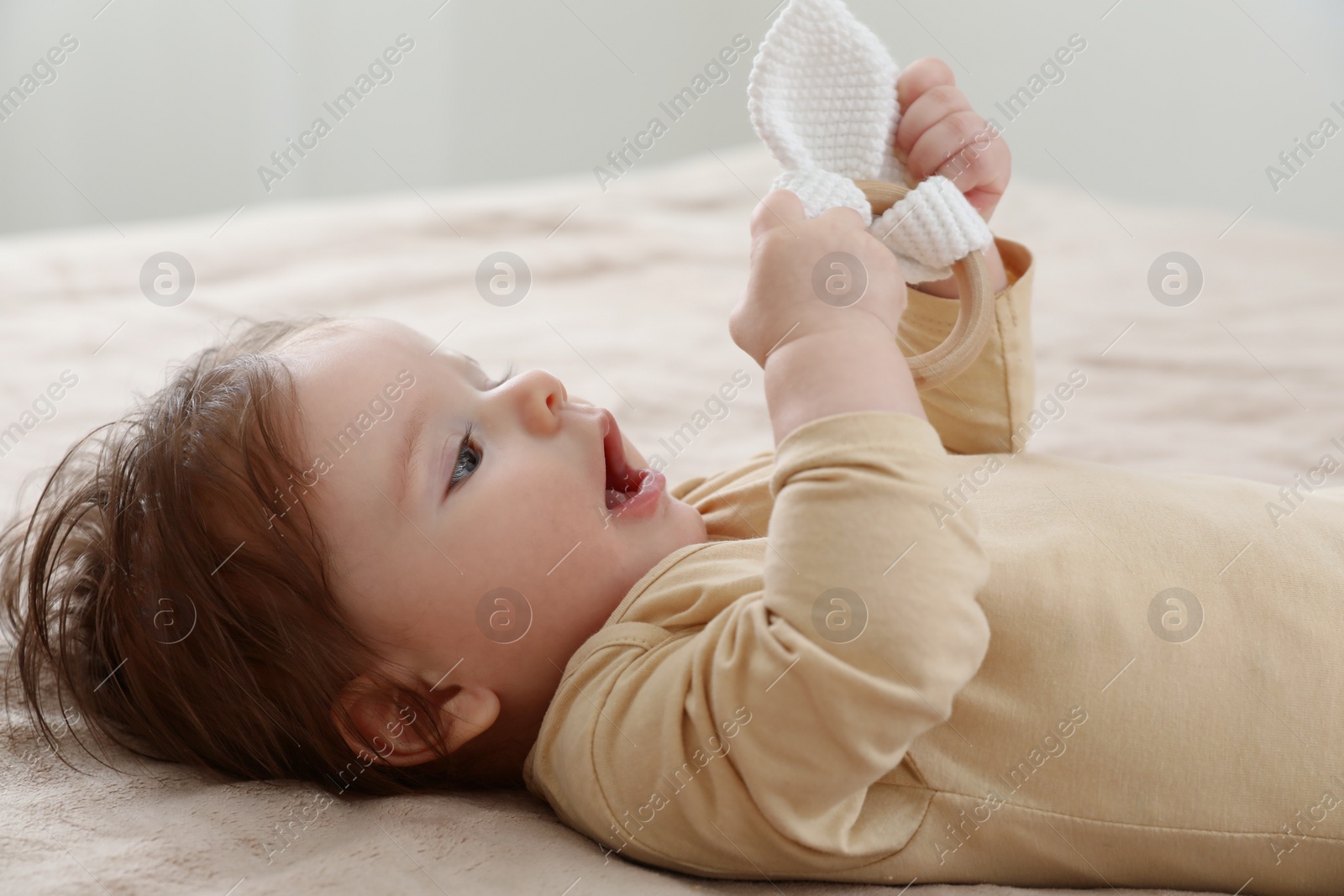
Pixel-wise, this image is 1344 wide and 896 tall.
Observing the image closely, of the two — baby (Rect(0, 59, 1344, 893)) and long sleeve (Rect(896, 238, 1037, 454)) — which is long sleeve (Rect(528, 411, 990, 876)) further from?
long sleeve (Rect(896, 238, 1037, 454))

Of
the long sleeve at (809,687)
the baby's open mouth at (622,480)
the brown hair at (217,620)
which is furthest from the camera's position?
the baby's open mouth at (622,480)

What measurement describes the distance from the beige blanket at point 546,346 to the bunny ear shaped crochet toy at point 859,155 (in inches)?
16.0

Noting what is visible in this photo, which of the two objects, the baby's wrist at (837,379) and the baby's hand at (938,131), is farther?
the baby's hand at (938,131)

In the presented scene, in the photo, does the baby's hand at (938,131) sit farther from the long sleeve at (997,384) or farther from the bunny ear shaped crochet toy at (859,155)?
the long sleeve at (997,384)

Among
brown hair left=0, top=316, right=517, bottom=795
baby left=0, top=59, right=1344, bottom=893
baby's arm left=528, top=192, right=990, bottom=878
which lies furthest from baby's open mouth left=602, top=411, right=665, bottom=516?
brown hair left=0, top=316, right=517, bottom=795

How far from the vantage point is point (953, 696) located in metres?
0.70

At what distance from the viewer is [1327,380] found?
4.64ft

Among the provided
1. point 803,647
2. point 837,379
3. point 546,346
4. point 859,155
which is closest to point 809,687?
point 803,647

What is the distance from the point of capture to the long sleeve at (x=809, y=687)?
2.05ft

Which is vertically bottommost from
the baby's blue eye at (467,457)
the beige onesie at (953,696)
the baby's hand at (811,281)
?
the beige onesie at (953,696)

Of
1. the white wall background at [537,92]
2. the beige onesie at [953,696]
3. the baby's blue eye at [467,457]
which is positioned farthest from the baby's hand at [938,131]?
the white wall background at [537,92]

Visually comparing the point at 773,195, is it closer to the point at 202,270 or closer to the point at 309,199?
the point at 202,270

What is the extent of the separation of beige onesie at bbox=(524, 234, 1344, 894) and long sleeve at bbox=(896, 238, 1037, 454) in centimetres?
19

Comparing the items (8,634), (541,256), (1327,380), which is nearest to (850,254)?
(8,634)
